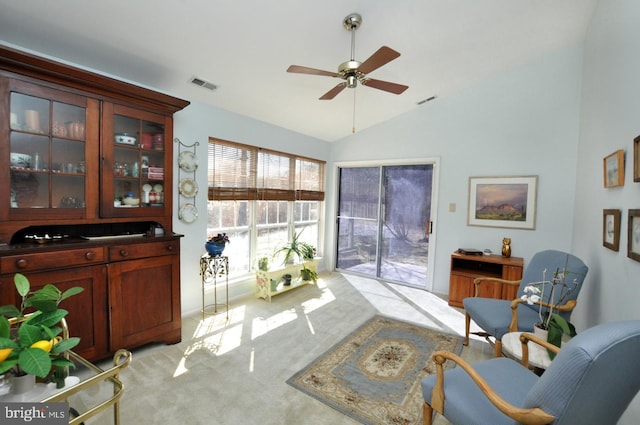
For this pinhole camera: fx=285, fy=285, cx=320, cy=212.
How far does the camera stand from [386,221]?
4.95 meters

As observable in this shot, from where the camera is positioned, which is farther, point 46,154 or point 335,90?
point 335,90

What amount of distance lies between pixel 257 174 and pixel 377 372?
2.85m

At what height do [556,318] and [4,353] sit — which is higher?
[4,353]

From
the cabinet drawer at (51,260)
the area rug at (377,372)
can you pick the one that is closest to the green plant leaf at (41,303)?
the cabinet drawer at (51,260)

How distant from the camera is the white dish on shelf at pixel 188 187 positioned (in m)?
3.15

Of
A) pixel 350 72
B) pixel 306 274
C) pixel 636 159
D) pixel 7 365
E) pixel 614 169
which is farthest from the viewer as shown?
pixel 306 274

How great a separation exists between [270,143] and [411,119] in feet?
7.37

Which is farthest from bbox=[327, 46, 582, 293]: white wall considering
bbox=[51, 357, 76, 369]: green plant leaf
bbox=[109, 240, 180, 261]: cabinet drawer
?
bbox=[51, 357, 76, 369]: green plant leaf

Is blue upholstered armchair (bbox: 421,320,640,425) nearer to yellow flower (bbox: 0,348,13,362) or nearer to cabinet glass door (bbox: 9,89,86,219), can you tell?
yellow flower (bbox: 0,348,13,362)

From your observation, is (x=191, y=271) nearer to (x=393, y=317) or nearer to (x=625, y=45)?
(x=393, y=317)

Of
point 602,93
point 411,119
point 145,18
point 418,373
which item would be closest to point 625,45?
point 602,93

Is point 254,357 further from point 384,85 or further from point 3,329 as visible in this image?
point 384,85

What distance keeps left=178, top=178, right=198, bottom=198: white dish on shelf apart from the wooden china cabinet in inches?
16.3

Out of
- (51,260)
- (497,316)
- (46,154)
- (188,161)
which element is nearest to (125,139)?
(46,154)
